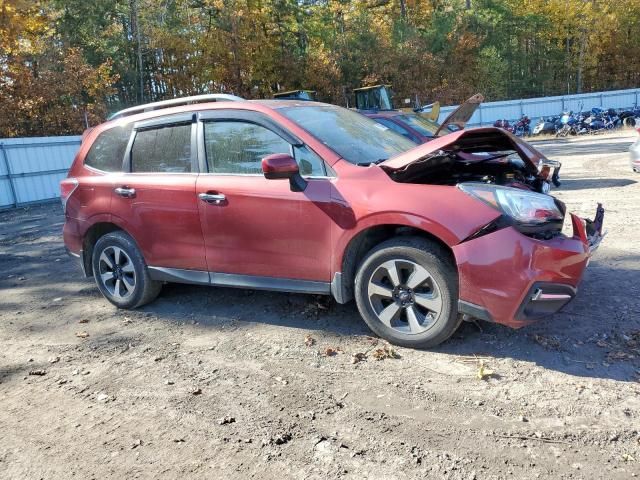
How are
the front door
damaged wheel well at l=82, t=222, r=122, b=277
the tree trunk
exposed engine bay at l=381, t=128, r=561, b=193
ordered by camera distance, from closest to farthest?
1. exposed engine bay at l=381, t=128, r=561, b=193
2. the front door
3. damaged wheel well at l=82, t=222, r=122, b=277
4. the tree trunk

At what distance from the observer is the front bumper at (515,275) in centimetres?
322

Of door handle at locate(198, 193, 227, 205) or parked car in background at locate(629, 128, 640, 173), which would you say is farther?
parked car in background at locate(629, 128, 640, 173)

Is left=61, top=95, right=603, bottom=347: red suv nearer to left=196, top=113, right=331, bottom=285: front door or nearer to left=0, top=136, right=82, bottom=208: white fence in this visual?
left=196, top=113, right=331, bottom=285: front door

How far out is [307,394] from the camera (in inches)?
128

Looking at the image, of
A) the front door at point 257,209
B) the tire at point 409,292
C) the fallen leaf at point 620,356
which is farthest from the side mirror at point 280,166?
the fallen leaf at point 620,356

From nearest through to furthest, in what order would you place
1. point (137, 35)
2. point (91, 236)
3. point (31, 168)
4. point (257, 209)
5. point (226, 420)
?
point (226, 420)
point (257, 209)
point (91, 236)
point (31, 168)
point (137, 35)

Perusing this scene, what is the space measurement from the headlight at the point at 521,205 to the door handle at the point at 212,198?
1.92 meters

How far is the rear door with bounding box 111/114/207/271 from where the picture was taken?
14.5ft

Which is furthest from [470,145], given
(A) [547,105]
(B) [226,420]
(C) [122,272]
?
(A) [547,105]

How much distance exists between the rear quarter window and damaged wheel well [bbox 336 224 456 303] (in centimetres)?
249

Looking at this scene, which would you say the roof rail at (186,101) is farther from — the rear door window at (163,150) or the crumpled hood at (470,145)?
the crumpled hood at (470,145)

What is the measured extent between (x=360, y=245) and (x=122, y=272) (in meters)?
2.49

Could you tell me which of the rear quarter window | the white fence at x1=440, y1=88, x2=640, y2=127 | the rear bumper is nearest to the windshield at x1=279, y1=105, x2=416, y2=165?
the rear quarter window

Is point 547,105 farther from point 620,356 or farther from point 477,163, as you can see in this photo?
point 620,356
